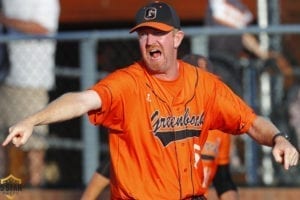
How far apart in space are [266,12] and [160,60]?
4835mm

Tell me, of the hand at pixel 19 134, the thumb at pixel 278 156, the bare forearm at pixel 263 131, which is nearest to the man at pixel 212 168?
the bare forearm at pixel 263 131

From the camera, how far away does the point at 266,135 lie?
22.5ft

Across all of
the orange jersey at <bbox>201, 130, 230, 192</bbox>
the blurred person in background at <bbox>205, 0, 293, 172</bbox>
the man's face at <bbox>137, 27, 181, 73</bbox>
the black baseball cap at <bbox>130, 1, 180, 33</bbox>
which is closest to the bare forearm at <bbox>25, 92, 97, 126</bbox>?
the man's face at <bbox>137, 27, 181, 73</bbox>

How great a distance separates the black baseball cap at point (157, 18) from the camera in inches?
256

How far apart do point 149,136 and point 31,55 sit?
4016mm

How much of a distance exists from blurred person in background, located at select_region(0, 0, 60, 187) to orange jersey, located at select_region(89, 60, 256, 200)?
3.70 m

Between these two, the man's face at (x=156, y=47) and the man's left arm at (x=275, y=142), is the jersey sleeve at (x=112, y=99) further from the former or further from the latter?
the man's left arm at (x=275, y=142)

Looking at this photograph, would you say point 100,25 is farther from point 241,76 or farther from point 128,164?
point 128,164

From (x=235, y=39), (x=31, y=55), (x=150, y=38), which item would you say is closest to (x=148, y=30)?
(x=150, y=38)

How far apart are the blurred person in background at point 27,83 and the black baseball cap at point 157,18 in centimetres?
384

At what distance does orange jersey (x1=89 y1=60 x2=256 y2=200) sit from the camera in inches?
258

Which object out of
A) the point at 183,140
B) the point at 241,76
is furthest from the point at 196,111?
the point at 241,76

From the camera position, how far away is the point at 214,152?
848 centimetres

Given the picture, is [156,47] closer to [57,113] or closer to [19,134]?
[57,113]
